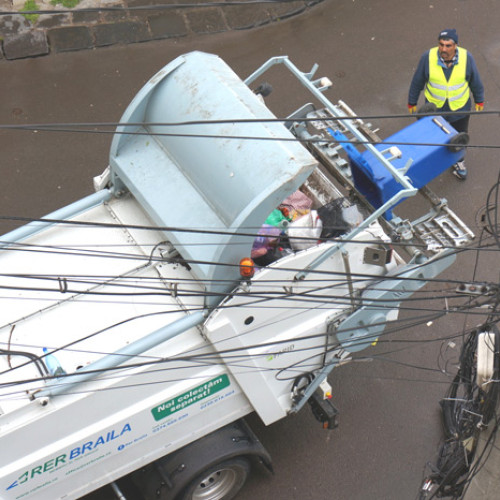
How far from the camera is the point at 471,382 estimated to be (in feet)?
15.6

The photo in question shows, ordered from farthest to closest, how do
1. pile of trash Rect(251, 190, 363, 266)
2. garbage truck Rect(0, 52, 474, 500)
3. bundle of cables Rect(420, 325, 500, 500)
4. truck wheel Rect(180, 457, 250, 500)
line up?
truck wheel Rect(180, 457, 250, 500)
pile of trash Rect(251, 190, 363, 266)
garbage truck Rect(0, 52, 474, 500)
bundle of cables Rect(420, 325, 500, 500)

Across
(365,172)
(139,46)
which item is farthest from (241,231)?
(139,46)

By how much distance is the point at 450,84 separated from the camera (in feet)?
25.1

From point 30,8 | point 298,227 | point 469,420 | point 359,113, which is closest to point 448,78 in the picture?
point 359,113

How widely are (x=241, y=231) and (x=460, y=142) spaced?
2212 millimetres

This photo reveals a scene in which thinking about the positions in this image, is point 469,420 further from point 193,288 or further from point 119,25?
point 119,25

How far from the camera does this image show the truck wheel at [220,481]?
219 inches

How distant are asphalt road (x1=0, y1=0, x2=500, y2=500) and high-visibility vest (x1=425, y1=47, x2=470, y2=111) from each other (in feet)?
2.88

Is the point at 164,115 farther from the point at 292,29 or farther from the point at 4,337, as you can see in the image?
the point at 292,29

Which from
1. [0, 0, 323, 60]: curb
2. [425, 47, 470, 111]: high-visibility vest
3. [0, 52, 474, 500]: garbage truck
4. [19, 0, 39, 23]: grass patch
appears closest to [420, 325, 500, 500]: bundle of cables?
[0, 52, 474, 500]: garbage truck

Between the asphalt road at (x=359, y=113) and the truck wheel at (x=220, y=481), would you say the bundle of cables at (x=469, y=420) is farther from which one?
the truck wheel at (x=220, y=481)

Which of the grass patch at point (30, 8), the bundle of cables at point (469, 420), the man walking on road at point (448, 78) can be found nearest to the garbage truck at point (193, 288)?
the bundle of cables at point (469, 420)

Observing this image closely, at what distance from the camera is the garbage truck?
187 inches

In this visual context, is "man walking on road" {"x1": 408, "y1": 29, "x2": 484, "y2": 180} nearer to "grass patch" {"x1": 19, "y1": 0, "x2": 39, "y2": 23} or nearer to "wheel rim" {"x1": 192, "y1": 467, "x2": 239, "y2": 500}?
"wheel rim" {"x1": 192, "y1": 467, "x2": 239, "y2": 500}
